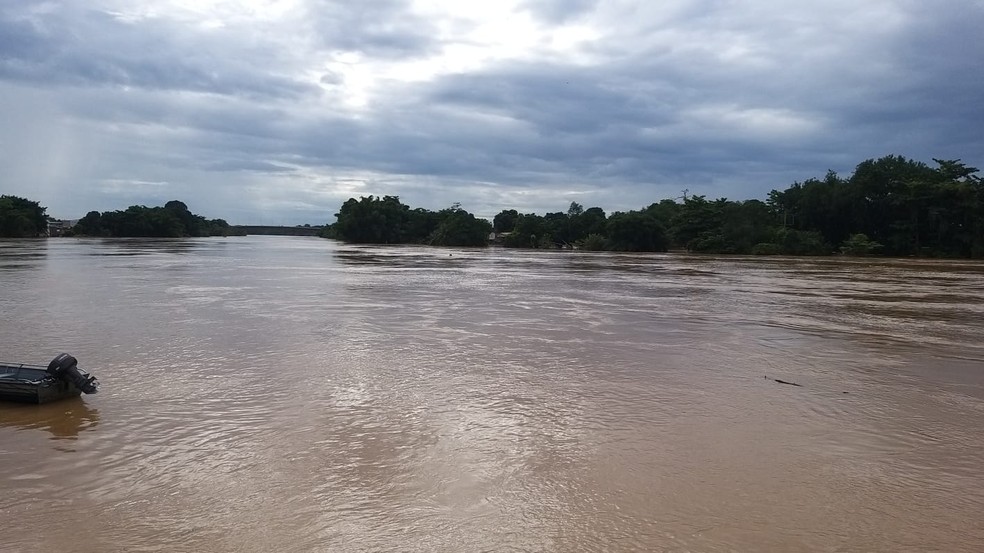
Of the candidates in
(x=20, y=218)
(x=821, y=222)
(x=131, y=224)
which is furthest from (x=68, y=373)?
(x=131, y=224)

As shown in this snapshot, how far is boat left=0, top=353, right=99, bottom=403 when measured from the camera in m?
5.85

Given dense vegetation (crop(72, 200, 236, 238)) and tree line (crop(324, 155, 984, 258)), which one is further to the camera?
dense vegetation (crop(72, 200, 236, 238))

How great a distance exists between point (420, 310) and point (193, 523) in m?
10.3

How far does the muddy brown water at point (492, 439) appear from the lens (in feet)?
12.0

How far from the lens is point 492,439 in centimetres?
522

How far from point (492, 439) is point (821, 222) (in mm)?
63245

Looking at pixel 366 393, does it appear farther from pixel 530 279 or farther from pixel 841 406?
pixel 530 279

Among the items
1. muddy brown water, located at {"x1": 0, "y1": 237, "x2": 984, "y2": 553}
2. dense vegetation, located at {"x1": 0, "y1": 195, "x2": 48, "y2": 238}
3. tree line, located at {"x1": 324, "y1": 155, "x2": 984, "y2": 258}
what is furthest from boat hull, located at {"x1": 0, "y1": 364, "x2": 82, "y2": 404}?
dense vegetation, located at {"x1": 0, "y1": 195, "x2": 48, "y2": 238}

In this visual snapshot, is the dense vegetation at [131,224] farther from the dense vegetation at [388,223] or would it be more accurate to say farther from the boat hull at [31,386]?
the boat hull at [31,386]

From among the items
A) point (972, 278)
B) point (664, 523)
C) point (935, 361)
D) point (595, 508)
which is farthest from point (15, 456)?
point (972, 278)

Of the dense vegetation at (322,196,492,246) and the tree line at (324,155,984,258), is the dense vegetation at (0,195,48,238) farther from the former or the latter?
the tree line at (324,155,984,258)

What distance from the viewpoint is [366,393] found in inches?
263

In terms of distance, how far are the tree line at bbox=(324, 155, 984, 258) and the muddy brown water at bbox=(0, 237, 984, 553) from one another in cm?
4701

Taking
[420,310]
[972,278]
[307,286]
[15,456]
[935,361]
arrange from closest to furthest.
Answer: [15,456], [935,361], [420,310], [307,286], [972,278]
